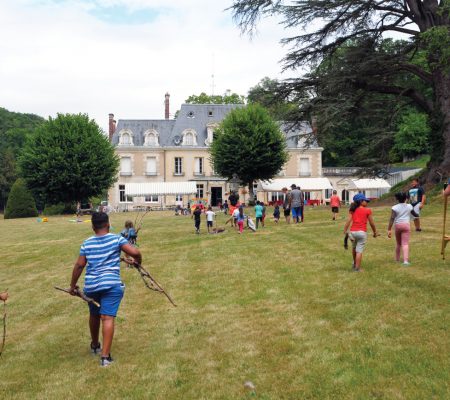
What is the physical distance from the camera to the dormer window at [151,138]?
52781 millimetres

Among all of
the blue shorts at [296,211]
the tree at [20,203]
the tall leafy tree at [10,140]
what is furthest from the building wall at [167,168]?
the blue shorts at [296,211]

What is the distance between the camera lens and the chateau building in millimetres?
52156

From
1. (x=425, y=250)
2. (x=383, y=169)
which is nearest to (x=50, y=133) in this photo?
(x=383, y=169)

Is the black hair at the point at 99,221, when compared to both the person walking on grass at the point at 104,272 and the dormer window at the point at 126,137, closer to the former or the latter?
the person walking on grass at the point at 104,272

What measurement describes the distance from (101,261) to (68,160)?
128 ft

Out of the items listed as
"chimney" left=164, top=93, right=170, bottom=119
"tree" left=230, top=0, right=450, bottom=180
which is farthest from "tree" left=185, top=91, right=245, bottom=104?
"tree" left=230, top=0, right=450, bottom=180

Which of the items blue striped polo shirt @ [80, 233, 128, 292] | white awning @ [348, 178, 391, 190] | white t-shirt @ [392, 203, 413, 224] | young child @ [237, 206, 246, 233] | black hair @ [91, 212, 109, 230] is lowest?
young child @ [237, 206, 246, 233]

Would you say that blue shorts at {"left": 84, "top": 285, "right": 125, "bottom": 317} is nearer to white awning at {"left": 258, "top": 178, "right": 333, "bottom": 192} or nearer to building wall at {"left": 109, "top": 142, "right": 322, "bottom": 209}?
white awning at {"left": 258, "top": 178, "right": 333, "bottom": 192}

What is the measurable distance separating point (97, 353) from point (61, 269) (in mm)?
8190

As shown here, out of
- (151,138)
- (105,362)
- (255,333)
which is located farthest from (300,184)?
(105,362)

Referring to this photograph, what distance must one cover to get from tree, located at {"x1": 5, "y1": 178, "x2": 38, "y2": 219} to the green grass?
3616 cm

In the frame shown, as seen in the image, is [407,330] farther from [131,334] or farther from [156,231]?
[156,231]

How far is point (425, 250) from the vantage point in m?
11.3

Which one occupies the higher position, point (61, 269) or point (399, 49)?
point (399, 49)
